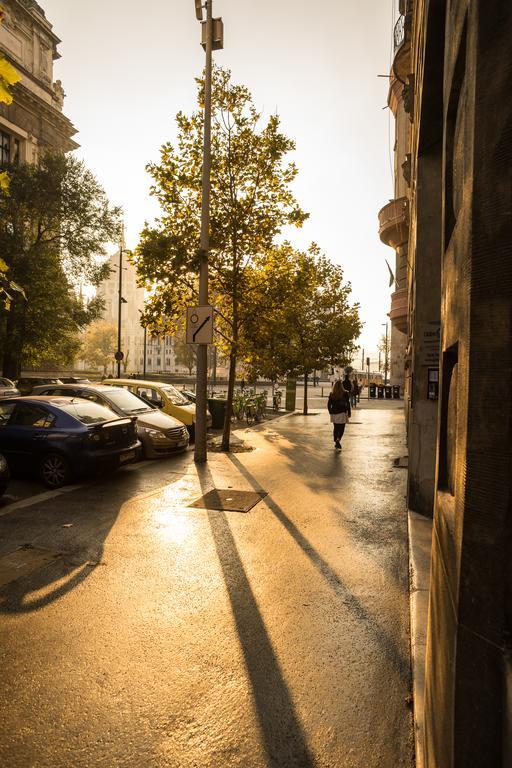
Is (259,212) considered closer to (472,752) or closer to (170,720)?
(170,720)

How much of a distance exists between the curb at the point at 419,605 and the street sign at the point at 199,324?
5.99 meters

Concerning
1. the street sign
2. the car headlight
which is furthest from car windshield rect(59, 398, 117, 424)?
the street sign

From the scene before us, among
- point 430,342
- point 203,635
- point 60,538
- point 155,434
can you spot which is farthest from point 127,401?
point 203,635

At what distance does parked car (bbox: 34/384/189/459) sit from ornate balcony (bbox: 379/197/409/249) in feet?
46.6

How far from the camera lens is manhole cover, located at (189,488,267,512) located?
7617 mm

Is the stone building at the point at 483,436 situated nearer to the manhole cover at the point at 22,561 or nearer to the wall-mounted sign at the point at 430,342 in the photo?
the manhole cover at the point at 22,561

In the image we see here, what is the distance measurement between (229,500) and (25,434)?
3.62 m

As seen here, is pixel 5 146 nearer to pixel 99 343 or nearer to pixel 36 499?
pixel 36 499

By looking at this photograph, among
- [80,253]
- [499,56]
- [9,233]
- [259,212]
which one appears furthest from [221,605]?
[80,253]

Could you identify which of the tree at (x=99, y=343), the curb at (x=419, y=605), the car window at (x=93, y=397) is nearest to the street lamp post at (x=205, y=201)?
the car window at (x=93, y=397)

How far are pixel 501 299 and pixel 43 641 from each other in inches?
147

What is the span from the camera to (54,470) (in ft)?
28.3

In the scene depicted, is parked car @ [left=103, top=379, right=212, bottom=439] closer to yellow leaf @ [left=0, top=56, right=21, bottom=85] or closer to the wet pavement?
the wet pavement

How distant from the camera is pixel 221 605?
438 centimetres
